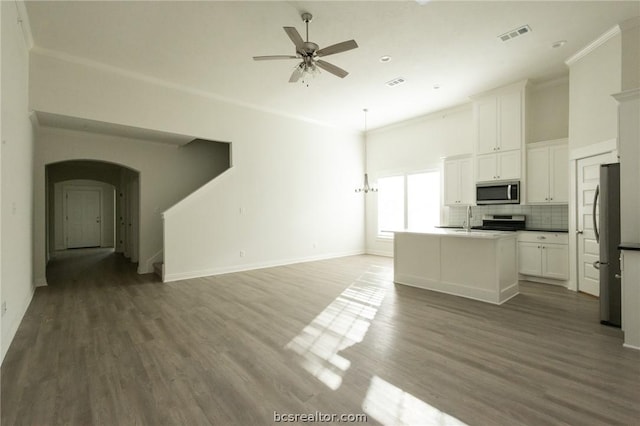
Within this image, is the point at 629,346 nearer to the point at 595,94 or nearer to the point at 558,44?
the point at 595,94

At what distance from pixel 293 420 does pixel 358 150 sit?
7911 millimetres

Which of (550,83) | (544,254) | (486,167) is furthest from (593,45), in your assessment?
(544,254)

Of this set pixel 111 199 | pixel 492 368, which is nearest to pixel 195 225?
pixel 492 368

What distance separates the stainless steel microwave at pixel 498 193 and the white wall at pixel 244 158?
3.61m

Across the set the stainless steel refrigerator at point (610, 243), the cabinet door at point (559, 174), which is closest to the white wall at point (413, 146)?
the cabinet door at point (559, 174)

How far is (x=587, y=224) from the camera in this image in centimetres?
445

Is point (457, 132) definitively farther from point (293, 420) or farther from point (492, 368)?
point (293, 420)

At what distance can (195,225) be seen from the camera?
5.83 meters

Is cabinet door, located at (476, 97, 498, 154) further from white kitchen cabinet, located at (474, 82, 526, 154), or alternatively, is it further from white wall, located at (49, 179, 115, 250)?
white wall, located at (49, 179, 115, 250)

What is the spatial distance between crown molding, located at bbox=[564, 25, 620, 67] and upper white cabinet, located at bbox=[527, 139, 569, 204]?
4.08 feet

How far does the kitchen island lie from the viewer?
160 inches

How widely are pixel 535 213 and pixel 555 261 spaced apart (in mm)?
1049

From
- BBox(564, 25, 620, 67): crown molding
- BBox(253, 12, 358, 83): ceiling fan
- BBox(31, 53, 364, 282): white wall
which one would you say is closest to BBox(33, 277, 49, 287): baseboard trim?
BBox(31, 53, 364, 282): white wall

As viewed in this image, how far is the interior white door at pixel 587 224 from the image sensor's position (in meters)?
4.31
